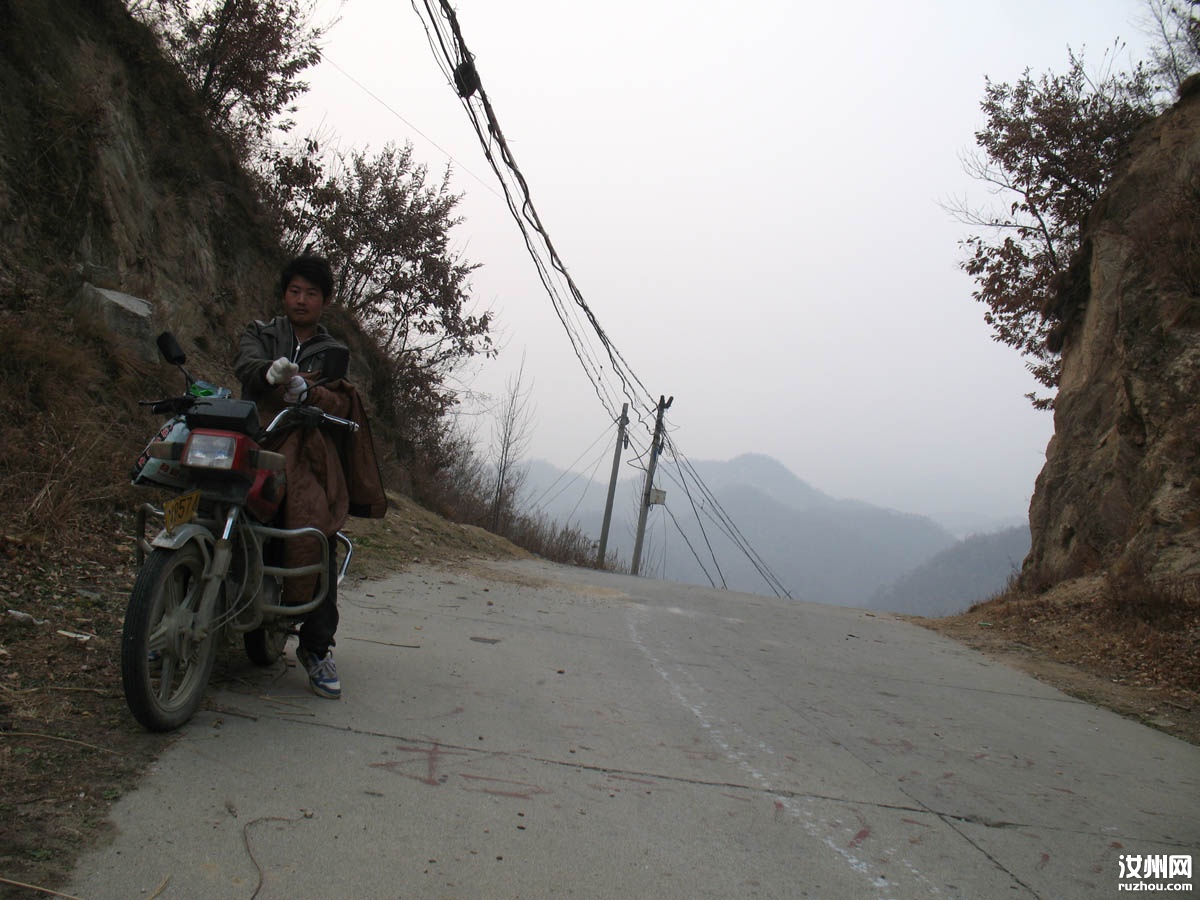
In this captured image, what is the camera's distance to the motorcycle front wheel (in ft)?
8.89

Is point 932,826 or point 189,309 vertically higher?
point 189,309

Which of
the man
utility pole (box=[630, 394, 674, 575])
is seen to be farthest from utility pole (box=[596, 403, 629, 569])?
the man

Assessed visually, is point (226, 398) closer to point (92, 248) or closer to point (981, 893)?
point (981, 893)

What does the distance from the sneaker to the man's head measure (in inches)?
59.9

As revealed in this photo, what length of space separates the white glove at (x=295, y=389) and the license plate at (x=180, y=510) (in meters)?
0.53

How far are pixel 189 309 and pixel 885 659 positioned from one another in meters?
8.76

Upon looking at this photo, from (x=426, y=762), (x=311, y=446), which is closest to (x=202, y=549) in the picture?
(x=311, y=446)

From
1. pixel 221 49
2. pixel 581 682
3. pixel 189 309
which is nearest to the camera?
pixel 581 682

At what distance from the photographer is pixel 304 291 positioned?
12.6 ft

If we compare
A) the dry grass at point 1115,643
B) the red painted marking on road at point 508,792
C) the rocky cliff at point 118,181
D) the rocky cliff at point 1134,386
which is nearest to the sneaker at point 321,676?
the red painted marking on road at point 508,792

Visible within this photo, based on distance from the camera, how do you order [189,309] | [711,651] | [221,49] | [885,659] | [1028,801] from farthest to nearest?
[221,49], [189,309], [885,659], [711,651], [1028,801]

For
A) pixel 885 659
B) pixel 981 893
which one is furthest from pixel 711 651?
pixel 981 893

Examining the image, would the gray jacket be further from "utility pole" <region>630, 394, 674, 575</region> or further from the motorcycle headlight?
"utility pole" <region>630, 394, 674, 575</region>

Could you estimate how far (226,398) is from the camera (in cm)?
325
